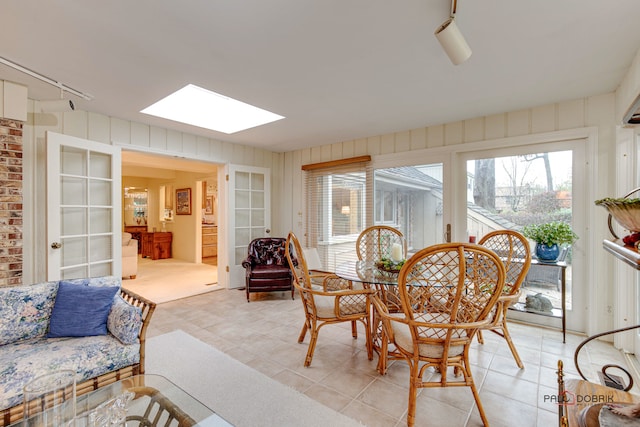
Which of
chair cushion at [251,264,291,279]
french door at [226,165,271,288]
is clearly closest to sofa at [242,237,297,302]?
chair cushion at [251,264,291,279]

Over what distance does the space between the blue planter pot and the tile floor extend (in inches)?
31.2

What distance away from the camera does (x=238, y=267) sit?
491 cm

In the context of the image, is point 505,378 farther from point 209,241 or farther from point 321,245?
point 209,241

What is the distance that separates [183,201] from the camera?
7.80 metres

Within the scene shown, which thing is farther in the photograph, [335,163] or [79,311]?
[335,163]

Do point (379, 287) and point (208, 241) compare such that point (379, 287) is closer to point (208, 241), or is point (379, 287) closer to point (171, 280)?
point (171, 280)

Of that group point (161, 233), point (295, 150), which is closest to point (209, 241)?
point (161, 233)

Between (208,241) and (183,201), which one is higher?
(183,201)

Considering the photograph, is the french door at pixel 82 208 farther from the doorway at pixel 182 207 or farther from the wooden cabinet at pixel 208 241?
the wooden cabinet at pixel 208 241

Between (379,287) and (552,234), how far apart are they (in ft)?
5.99

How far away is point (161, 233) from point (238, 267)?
4.33 metres

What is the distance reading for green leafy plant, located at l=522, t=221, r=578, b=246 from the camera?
2.86 meters

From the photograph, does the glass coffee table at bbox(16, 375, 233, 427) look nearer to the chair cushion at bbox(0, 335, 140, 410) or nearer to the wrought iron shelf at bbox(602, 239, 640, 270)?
the chair cushion at bbox(0, 335, 140, 410)

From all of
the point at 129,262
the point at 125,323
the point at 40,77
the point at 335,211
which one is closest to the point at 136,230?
the point at 129,262
